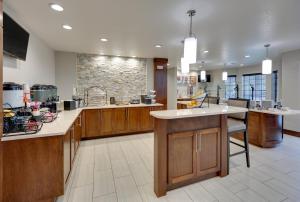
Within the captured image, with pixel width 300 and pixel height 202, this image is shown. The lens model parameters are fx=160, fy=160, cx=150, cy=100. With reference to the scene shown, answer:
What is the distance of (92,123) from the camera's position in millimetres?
4141

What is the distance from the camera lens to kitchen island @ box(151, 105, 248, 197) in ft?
6.33

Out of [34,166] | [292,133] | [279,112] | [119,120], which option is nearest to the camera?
[34,166]

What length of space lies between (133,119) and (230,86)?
278 inches

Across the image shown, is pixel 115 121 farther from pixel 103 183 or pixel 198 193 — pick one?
pixel 198 193

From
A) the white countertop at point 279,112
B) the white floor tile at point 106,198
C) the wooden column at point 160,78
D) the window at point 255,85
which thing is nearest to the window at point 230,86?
the window at point 255,85

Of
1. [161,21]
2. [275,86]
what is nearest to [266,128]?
[161,21]

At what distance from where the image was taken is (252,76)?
26.4ft

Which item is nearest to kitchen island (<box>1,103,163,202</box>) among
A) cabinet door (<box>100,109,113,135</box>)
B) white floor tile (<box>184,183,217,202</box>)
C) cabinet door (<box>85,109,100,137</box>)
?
white floor tile (<box>184,183,217,202</box>)

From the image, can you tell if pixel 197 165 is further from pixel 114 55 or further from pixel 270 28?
pixel 114 55

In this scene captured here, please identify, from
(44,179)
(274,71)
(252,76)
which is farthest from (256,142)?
(252,76)

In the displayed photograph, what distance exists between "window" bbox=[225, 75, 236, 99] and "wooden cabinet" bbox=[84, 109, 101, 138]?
780cm

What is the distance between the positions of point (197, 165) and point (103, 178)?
4.51 feet

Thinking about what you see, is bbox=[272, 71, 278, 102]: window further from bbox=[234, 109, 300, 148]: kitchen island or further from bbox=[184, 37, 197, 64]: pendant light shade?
bbox=[184, 37, 197, 64]: pendant light shade

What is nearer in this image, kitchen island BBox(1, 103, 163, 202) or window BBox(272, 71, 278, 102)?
kitchen island BBox(1, 103, 163, 202)
